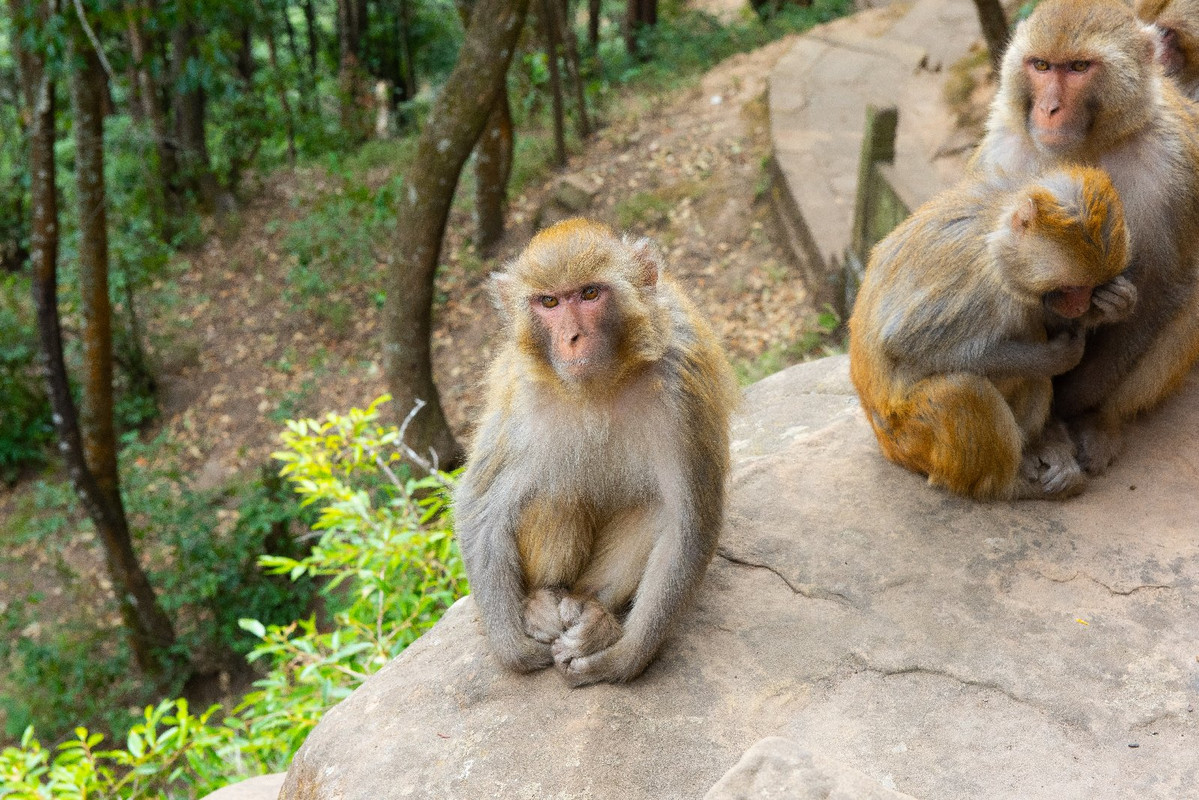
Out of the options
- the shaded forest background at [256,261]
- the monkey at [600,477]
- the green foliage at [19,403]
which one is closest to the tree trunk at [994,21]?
the shaded forest background at [256,261]

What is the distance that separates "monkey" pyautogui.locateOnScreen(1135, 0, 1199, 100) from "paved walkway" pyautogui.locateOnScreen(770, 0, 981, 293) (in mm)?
3722

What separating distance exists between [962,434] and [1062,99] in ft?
4.37

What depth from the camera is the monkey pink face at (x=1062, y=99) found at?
3.93 metres

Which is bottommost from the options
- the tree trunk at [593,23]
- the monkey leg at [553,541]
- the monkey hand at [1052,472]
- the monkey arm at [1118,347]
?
the monkey hand at [1052,472]

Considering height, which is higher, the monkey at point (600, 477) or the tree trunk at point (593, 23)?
the tree trunk at point (593, 23)

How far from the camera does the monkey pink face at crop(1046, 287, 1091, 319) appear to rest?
369 cm

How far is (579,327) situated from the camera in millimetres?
3109

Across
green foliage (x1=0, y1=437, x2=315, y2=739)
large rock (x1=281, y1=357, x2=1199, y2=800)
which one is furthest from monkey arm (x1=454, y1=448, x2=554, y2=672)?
green foliage (x1=0, y1=437, x2=315, y2=739)

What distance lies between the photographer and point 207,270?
14570mm

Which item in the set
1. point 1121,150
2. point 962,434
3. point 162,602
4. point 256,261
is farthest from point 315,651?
point 256,261

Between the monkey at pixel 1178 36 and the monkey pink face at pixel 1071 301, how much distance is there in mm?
1726

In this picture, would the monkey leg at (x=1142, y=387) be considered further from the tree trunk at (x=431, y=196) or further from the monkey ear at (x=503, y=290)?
the tree trunk at (x=431, y=196)

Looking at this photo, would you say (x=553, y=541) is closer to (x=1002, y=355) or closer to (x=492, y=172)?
(x=1002, y=355)

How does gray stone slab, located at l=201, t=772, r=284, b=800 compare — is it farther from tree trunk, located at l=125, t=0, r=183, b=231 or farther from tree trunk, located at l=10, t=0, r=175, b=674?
tree trunk, located at l=125, t=0, r=183, b=231
